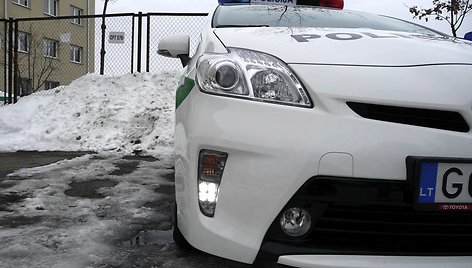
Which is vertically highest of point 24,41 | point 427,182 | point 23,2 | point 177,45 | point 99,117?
point 23,2

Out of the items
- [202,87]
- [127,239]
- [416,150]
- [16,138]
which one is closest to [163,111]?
[16,138]

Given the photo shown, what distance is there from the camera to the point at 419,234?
1518 millimetres

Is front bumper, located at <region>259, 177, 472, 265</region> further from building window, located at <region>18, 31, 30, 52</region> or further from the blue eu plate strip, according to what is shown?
building window, located at <region>18, 31, 30, 52</region>

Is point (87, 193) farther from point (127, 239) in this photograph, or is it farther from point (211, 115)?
point (211, 115)

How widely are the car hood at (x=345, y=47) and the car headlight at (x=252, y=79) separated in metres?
0.06

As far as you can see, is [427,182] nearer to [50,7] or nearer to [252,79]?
[252,79]

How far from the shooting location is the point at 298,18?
2.52 meters

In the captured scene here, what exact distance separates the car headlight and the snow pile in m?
4.26

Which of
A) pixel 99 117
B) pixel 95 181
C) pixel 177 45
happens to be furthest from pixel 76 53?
pixel 177 45

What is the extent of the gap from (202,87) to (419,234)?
3.09 feet

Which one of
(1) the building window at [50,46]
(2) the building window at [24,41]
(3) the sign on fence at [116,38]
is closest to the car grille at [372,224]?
(3) the sign on fence at [116,38]

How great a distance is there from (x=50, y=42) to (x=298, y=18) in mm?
16721

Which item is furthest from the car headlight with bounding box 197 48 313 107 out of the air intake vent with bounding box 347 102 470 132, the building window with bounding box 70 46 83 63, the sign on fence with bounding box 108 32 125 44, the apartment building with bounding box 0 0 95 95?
the building window with bounding box 70 46 83 63

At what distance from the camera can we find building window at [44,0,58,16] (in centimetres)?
2889
